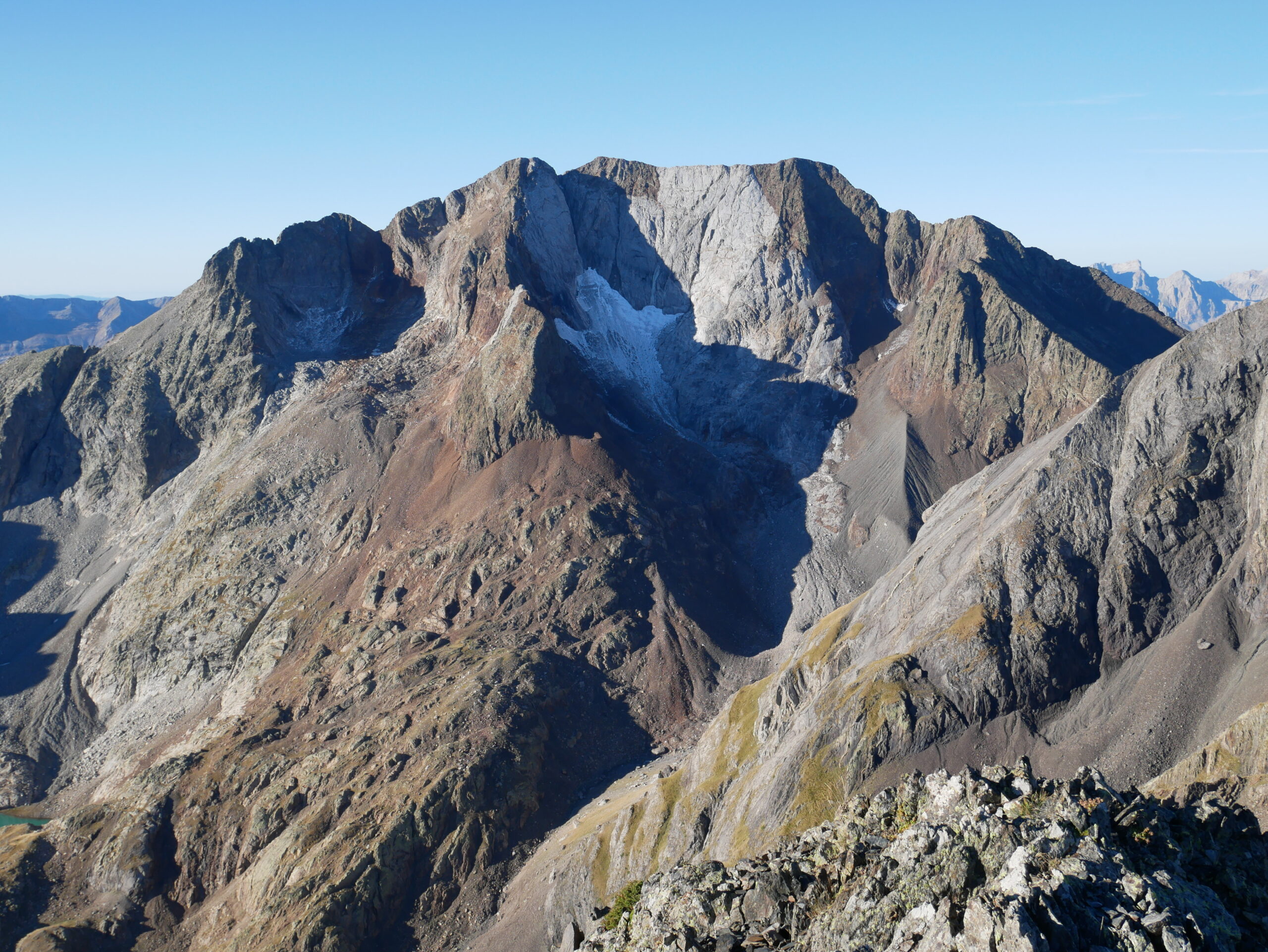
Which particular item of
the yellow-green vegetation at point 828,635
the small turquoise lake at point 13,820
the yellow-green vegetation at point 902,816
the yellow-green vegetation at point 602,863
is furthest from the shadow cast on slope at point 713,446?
the small turquoise lake at point 13,820

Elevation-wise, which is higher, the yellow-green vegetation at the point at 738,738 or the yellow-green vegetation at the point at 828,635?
the yellow-green vegetation at the point at 828,635

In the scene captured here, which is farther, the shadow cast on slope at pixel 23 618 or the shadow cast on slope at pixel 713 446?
the shadow cast on slope at pixel 713 446

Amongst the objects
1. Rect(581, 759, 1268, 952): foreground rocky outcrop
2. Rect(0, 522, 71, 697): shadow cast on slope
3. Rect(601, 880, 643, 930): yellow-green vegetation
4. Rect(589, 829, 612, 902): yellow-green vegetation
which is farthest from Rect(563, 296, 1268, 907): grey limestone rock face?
Rect(0, 522, 71, 697): shadow cast on slope

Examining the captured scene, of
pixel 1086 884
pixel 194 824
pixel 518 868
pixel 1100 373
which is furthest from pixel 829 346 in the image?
pixel 1086 884

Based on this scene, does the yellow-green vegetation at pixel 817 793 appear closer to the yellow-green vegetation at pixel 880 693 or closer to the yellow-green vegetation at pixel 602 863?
the yellow-green vegetation at pixel 880 693

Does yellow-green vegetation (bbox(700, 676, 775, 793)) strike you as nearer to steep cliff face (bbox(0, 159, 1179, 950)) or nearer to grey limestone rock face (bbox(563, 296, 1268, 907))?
grey limestone rock face (bbox(563, 296, 1268, 907))

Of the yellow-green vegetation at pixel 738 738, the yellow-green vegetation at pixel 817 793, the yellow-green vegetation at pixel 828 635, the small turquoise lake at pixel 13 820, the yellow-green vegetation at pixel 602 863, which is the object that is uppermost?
the yellow-green vegetation at pixel 828 635

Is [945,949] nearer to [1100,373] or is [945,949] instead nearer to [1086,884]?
[1086,884]
